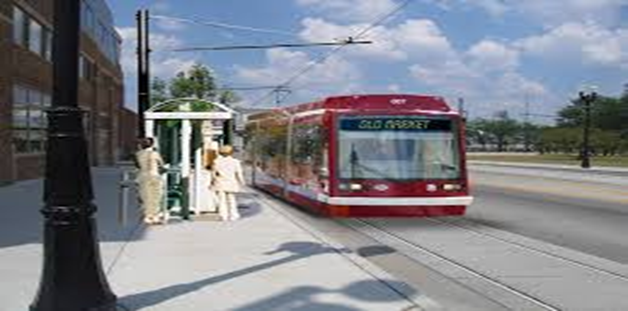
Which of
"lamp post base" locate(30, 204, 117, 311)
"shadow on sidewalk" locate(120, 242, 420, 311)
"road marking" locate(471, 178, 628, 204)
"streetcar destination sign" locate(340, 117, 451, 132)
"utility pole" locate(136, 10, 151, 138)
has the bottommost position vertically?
"road marking" locate(471, 178, 628, 204)

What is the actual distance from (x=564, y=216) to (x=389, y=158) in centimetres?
477

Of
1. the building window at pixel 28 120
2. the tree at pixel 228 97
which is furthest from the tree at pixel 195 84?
the building window at pixel 28 120

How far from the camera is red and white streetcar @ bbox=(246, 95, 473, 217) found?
18.7m

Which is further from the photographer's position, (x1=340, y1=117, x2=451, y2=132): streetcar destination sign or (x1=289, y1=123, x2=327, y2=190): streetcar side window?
(x1=289, y1=123, x2=327, y2=190): streetcar side window

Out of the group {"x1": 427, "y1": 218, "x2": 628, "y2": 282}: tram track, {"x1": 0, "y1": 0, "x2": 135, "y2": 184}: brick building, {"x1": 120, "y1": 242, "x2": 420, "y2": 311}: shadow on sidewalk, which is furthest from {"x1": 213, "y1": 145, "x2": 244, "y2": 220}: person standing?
{"x1": 120, "y1": 242, "x2": 420, "y2": 311}: shadow on sidewalk

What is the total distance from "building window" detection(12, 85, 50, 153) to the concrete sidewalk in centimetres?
1603

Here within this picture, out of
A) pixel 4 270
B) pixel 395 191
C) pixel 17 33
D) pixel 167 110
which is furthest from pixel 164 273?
pixel 17 33

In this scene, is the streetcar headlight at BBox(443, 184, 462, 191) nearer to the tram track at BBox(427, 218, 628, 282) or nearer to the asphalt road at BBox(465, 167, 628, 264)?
the tram track at BBox(427, 218, 628, 282)

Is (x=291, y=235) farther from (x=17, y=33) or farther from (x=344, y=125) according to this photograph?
(x=17, y=33)

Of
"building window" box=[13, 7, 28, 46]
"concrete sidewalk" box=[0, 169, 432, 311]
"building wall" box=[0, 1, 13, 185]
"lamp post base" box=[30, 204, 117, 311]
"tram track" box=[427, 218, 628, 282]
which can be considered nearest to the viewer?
"lamp post base" box=[30, 204, 117, 311]

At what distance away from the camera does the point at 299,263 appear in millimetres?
12219

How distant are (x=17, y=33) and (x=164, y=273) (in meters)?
24.0

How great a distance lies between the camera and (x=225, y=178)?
18.7 m

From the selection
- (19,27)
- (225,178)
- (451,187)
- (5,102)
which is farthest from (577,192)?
(19,27)
